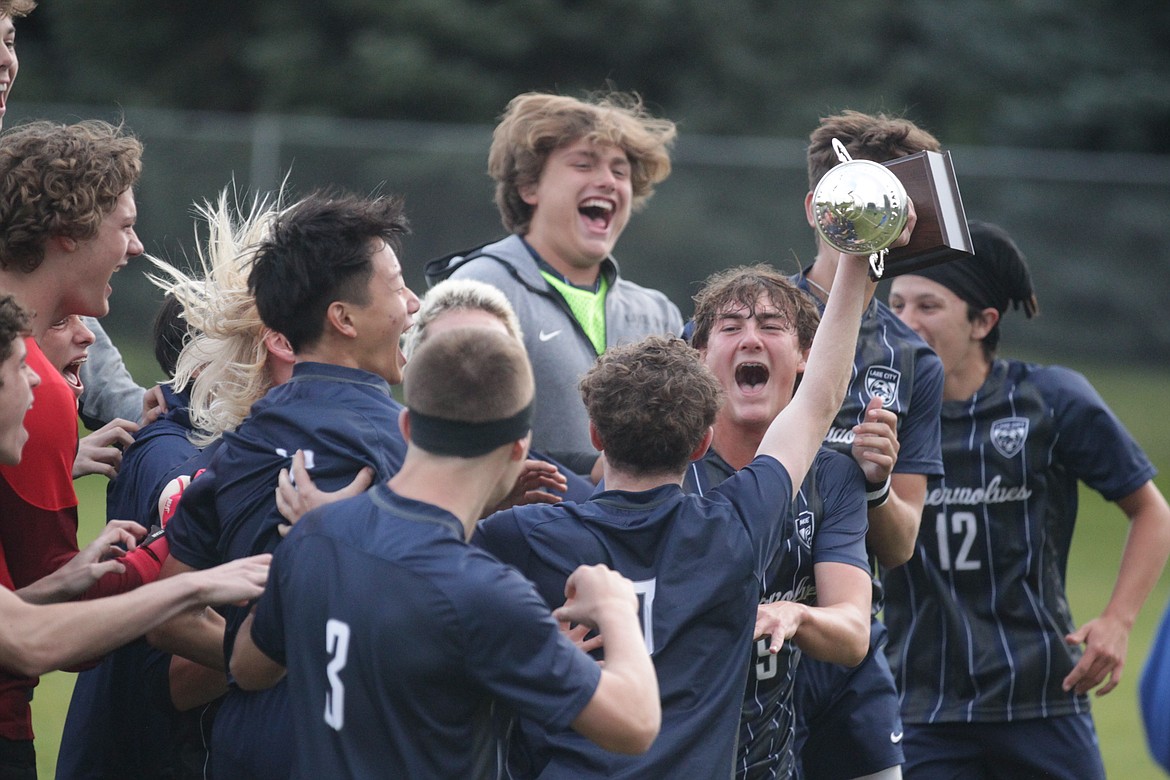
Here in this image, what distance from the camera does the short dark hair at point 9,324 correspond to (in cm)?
291

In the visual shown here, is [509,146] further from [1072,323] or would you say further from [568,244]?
[1072,323]

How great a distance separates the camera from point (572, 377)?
512cm

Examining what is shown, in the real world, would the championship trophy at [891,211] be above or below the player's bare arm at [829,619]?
above

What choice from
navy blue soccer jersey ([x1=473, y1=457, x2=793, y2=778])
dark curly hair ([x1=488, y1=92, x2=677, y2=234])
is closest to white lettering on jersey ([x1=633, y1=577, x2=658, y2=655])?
navy blue soccer jersey ([x1=473, y1=457, x2=793, y2=778])

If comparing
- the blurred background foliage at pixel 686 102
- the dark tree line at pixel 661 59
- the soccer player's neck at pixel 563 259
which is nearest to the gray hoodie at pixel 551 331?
the soccer player's neck at pixel 563 259

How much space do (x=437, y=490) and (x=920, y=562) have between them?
265 cm

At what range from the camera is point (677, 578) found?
2.92m

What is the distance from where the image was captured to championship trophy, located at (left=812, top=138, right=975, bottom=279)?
3.12 metres

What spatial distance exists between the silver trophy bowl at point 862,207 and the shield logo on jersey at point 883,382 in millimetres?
760

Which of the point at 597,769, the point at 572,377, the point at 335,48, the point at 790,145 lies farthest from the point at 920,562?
the point at 335,48

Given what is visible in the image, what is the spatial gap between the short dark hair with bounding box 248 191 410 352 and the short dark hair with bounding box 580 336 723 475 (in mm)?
634

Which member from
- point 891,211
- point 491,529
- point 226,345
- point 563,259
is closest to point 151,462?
point 226,345

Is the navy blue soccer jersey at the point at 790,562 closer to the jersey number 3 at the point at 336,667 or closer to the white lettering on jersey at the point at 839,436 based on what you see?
the white lettering on jersey at the point at 839,436

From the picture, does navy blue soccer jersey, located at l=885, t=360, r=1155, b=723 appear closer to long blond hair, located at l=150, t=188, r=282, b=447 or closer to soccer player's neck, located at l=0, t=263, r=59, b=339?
long blond hair, located at l=150, t=188, r=282, b=447
